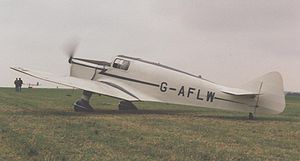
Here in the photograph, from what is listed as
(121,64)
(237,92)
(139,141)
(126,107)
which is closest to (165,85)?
(121,64)

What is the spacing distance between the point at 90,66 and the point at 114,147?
11.5 metres

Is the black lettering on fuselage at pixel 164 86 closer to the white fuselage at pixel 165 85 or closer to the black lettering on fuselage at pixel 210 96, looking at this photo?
the white fuselage at pixel 165 85

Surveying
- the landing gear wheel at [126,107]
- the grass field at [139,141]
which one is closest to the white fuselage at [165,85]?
the landing gear wheel at [126,107]

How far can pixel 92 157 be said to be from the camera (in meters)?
7.26

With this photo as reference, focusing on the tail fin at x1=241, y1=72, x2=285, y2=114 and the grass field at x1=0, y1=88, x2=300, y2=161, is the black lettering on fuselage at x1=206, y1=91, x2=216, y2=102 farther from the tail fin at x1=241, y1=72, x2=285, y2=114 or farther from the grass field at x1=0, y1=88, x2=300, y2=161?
the grass field at x1=0, y1=88, x2=300, y2=161

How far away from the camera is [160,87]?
58.1 feet

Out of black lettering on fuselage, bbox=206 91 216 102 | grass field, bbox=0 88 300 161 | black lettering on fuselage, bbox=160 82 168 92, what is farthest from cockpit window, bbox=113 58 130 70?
grass field, bbox=0 88 300 161

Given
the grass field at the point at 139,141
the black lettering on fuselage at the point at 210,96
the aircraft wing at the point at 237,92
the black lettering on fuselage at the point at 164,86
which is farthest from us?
the black lettering on fuselage at the point at 164,86

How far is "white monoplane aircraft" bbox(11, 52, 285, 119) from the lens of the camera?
1602 centimetres

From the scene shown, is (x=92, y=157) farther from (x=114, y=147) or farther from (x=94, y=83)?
(x=94, y=83)

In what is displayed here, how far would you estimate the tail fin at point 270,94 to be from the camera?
52.1 ft

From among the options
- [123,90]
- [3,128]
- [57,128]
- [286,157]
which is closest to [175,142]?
[286,157]

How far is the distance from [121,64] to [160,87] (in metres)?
2.16

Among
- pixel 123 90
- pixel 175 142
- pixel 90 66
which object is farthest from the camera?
pixel 90 66
